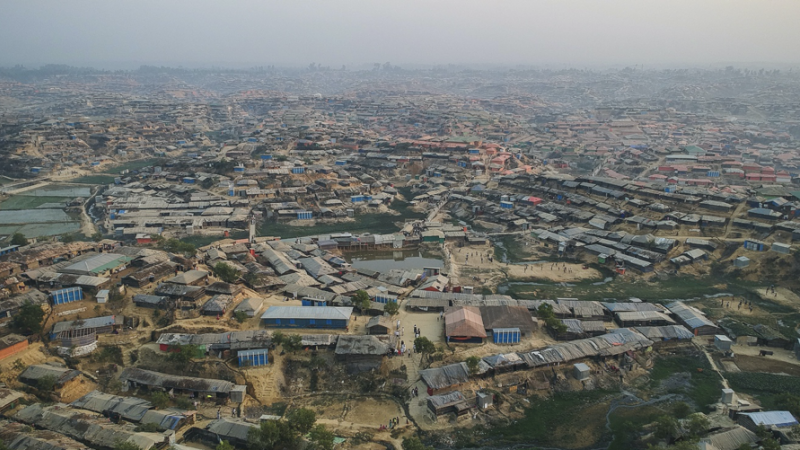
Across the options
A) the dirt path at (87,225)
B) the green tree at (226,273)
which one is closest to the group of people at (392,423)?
the green tree at (226,273)

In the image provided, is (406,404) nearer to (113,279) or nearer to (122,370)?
(122,370)

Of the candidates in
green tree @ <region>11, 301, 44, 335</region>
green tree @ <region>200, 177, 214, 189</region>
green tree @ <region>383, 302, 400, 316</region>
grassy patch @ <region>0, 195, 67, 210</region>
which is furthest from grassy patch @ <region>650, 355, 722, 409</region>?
grassy patch @ <region>0, 195, 67, 210</region>

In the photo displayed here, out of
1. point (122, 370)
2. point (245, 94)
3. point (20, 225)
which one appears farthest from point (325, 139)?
point (245, 94)

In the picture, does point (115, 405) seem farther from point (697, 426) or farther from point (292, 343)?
point (697, 426)

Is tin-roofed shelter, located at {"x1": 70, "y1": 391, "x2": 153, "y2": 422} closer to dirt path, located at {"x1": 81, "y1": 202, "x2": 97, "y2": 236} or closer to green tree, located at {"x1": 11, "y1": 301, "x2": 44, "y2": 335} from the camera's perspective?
green tree, located at {"x1": 11, "y1": 301, "x2": 44, "y2": 335}

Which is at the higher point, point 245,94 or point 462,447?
point 245,94

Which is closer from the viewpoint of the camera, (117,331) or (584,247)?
(117,331)

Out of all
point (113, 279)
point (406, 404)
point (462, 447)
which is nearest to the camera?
point (462, 447)
